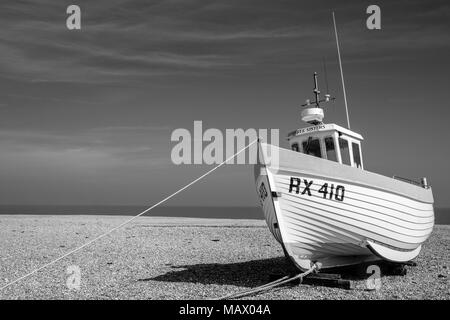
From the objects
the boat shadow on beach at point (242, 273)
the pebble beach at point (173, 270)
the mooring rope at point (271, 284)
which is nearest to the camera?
the mooring rope at point (271, 284)

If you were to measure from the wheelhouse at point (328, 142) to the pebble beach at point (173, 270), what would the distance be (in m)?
3.42

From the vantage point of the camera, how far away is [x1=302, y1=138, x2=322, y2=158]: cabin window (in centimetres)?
1146

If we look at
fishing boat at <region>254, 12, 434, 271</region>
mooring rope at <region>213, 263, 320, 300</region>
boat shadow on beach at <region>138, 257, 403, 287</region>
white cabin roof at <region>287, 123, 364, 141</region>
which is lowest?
boat shadow on beach at <region>138, 257, 403, 287</region>

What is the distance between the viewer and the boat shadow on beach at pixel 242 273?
399 inches

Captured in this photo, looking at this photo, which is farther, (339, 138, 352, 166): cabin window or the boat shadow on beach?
(339, 138, 352, 166): cabin window

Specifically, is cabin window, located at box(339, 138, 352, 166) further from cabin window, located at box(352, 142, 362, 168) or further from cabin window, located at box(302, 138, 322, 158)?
cabin window, located at box(302, 138, 322, 158)

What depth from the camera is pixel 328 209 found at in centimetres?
925

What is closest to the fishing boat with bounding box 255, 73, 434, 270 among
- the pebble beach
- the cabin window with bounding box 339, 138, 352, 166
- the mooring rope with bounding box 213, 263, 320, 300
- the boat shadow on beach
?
the mooring rope with bounding box 213, 263, 320, 300

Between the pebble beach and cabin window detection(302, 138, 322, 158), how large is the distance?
3.56 metres

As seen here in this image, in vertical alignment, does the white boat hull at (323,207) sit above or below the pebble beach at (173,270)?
above

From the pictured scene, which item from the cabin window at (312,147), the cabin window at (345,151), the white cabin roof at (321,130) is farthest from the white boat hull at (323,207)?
the cabin window at (312,147)

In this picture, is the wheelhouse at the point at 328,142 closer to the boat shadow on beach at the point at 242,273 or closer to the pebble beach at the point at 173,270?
the boat shadow on beach at the point at 242,273

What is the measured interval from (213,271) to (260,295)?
304 centimetres
